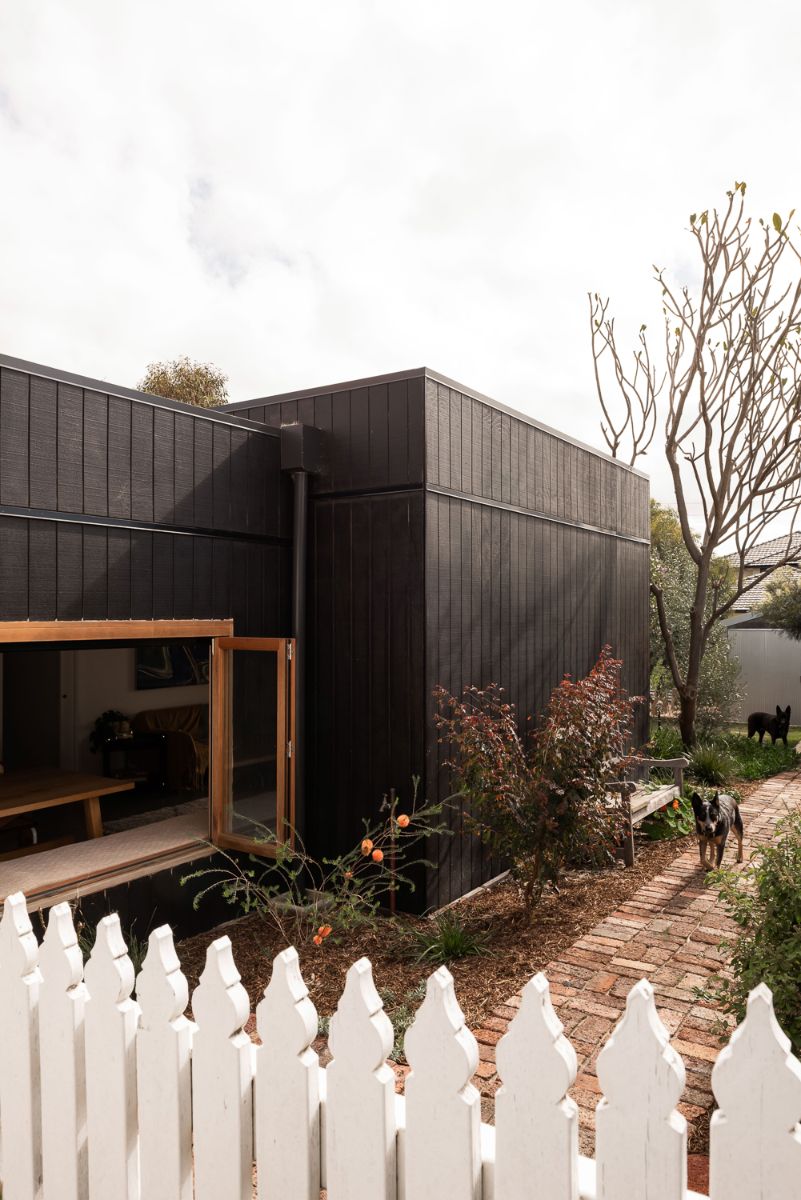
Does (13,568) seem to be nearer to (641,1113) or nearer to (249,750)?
(249,750)

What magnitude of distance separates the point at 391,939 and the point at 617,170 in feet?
32.0

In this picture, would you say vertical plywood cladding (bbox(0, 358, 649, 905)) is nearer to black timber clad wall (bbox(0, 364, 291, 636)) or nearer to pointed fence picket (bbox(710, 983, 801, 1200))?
black timber clad wall (bbox(0, 364, 291, 636))

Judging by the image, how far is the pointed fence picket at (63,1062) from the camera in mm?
1870

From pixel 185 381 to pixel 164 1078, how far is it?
52.5 ft

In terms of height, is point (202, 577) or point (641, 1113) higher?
point (202, 577)

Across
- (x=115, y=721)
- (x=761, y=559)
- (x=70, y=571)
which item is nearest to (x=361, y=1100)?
(x=70, y=571)

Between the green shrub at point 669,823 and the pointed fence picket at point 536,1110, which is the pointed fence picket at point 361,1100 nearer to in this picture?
the pointed fence picket at point 536,1110

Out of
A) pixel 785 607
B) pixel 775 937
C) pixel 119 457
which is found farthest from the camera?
pixel 785 607

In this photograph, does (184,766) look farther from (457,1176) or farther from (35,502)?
(457,1176)

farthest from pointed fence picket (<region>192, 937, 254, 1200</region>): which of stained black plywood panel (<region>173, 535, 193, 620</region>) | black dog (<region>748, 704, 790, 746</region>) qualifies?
black dog (<region>748, 704, 790, 746</region>)

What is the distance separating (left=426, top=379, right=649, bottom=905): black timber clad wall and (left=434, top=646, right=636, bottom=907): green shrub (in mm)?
489

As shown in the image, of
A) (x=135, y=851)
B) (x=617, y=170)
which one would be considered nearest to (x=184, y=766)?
(x=135, y=851)

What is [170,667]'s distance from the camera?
402 inches

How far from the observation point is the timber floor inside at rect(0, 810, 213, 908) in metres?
4.67
